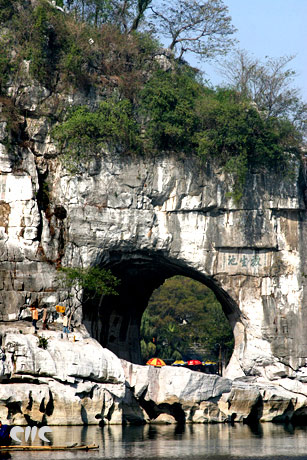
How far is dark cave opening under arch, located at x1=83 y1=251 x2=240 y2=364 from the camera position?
31.1 m

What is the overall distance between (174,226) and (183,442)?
945 centimetres

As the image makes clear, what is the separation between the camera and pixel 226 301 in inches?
1258

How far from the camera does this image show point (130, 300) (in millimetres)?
36031

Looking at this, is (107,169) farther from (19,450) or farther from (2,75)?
(19,450)

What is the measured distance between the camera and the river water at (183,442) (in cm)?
2038

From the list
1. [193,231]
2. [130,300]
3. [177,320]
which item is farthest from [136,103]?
[177,320]

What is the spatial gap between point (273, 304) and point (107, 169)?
24.6ft

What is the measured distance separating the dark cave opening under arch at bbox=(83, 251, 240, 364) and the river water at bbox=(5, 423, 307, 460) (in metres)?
6.23

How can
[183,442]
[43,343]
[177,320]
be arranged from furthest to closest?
[177,320], [43,343], [183,442]

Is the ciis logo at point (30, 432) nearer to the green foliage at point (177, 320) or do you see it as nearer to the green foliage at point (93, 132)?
the green foliage at point (93, 132)

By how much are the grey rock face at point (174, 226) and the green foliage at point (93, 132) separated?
0.42 meters

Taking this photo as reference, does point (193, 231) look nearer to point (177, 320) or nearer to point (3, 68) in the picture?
point (3, 68)

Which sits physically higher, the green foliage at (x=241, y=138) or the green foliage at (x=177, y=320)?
the green foliage at (x=241, y=138)

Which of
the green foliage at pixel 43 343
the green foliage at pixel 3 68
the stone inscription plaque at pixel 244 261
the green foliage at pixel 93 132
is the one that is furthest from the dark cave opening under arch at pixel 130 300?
the green foliage at pixel 3 68
